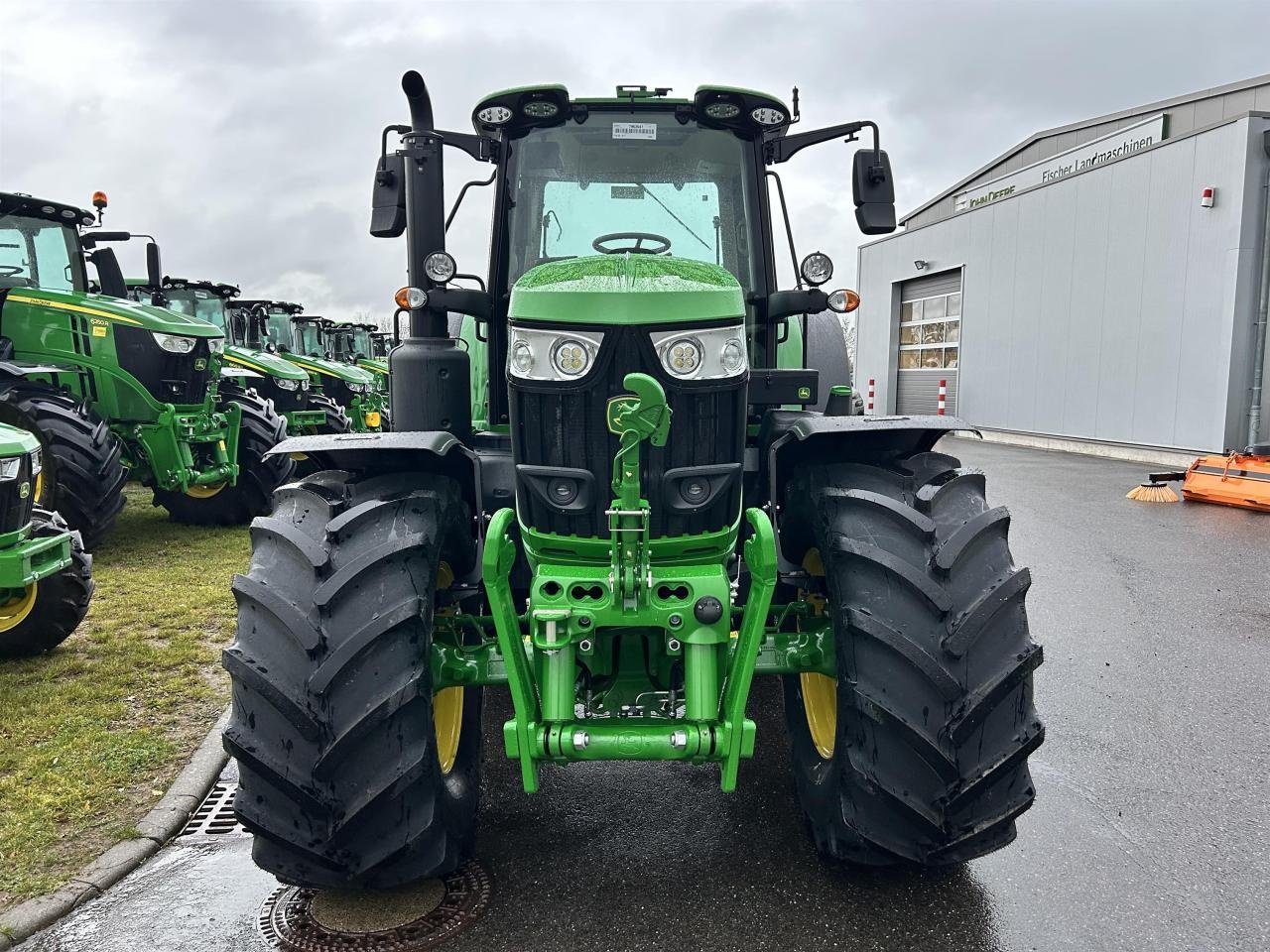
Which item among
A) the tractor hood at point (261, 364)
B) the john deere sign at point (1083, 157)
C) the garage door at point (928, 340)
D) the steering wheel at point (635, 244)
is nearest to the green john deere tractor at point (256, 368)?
the tractor hood at point (261, 364)

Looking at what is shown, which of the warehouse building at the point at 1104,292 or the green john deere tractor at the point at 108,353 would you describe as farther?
the warehouse building at the point at 1104,292

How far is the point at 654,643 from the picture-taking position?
285 centimetres

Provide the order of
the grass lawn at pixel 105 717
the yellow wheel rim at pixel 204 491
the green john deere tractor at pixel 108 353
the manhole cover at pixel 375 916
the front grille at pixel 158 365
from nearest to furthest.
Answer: the manhole cover at pixel 375 916, the grass lawn at pixel 105 717, the green john deere tractor at pixel 108 353, the front grille at pixel 158 365, the yellow wheel rim at pixel 204 491

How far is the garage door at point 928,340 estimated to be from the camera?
74.8ft

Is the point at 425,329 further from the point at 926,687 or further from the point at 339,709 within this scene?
the point at 926,687

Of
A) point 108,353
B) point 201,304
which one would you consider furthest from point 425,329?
point 201,304

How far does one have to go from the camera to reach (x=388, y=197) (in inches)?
148

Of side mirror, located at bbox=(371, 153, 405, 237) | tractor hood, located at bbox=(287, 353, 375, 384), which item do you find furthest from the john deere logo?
tractor hood, located at bbox=(287, 353, 375, 384)

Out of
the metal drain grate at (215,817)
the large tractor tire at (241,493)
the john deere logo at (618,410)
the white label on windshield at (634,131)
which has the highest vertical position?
the white label on windshield at (634,131)

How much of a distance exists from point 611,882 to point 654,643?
77 cm

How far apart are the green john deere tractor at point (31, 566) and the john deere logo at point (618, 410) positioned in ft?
11.7

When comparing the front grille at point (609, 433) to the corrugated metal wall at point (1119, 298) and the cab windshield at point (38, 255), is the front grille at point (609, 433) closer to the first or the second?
the cab windshield at point (38, 255)

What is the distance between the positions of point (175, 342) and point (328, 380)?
7776 mm

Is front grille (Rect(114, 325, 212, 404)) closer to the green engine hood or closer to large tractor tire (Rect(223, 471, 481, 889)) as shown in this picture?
the green engine hood
